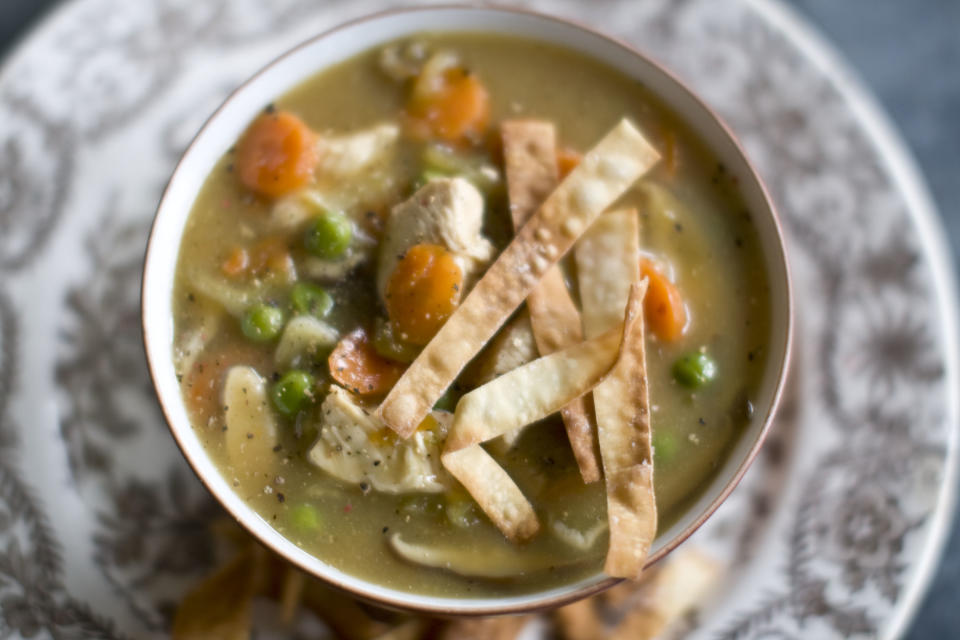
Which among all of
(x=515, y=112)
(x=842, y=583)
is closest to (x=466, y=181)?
(x=515, y=112)

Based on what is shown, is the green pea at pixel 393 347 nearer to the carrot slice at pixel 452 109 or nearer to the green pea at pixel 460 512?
the green pea at pixel 460 512

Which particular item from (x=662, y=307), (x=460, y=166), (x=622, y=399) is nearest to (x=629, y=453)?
(x=622, y=399)

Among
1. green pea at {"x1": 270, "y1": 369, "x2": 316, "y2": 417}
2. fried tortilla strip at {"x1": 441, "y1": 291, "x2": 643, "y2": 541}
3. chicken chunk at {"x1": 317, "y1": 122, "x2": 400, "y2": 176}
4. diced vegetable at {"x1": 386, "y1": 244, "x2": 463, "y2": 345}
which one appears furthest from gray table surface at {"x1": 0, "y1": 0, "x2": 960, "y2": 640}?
green pea at {"x1": 270, "y1": 369, "x2": 316, "y2": 417}

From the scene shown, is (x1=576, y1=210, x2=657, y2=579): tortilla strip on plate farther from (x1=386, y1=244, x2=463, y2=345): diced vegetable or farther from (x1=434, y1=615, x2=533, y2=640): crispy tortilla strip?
(x1=434, y1=615, x2=533, y2=640): crispy tortilla strip

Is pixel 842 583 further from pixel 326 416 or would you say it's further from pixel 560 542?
pixel 326 416

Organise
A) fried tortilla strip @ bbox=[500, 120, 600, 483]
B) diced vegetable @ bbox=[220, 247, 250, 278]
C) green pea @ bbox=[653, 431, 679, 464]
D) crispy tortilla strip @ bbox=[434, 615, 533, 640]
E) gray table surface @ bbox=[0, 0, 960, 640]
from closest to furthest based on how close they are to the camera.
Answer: fried tortilla strip @ bbox=[500, 120, 600, 483] < green pea @ bbox=[653, 431, 679, 464] < diced vegetable @ bbox=[220, 247, 250, 278] < crispy tortilla strip @ bbox=[434, 615, 533, 640] < gray table surface @ bbox=[0, 0, 960, 640]

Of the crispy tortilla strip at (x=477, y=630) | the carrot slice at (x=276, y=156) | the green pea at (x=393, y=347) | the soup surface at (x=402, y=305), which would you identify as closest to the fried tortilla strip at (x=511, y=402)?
the soup surface at (x=402, y=305)
